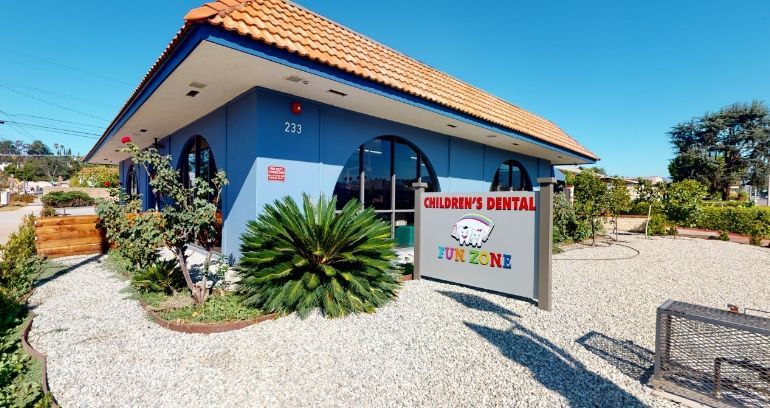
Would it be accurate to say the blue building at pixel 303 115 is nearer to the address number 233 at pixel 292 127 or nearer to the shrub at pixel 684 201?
the address number 233 at pixel 292 127

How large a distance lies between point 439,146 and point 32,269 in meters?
9.37

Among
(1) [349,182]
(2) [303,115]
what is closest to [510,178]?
(1) [349,182]

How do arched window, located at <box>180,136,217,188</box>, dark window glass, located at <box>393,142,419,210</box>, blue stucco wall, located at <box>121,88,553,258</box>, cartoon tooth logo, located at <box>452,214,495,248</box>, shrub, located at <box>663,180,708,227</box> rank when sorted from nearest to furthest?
1. cartoon tooth logo, located at <box>452,214,495,248</box>
2. blue stucco wall, located at <box>121,88,553,258</box>
3. arched window, located at <box>180,136,217,188</box>
4. dark window glass, located at <box>393,142,419,210</box>
5. shrub, located at <box>663,180,708,227</box>

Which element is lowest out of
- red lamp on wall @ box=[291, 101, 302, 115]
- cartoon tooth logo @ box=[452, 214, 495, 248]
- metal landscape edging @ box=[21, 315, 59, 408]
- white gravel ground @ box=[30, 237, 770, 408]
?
white gravel ground @ box=[30, 237, 770, 408]

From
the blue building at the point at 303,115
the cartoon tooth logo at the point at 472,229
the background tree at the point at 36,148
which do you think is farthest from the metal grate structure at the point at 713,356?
the background tree at the point at 36,148

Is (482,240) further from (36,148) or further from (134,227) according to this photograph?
(36,148)

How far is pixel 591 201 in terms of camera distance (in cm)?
1294

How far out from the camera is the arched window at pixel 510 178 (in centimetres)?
1341

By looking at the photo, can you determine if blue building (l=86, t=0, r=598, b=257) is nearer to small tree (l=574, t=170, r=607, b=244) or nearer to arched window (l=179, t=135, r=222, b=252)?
arched window (l=179, t=135, r=222, b=252)

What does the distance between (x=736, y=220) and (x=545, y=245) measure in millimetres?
20707

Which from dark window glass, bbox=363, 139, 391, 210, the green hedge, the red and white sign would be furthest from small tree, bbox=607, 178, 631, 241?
the red and white sign

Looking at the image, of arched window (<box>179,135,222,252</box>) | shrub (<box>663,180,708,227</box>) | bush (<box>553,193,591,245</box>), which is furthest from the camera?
shrub (<box>663,180,708,227</box>)

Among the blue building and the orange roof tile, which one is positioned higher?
the orange roof tile

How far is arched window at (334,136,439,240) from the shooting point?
8508 mm
